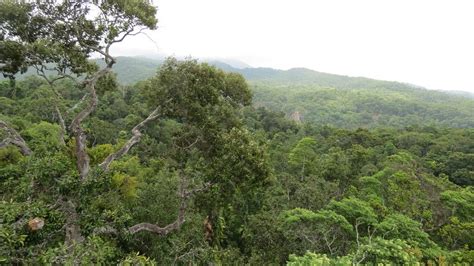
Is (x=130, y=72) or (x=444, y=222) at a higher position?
(x=444, y=222)

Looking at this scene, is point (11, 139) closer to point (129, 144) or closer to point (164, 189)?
point (129, 144)

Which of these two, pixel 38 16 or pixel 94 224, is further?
pixel 38 16

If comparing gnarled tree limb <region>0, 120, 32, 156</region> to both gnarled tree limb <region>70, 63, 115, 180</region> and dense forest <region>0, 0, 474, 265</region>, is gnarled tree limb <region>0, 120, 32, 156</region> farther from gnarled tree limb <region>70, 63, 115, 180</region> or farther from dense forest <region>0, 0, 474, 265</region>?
gnarled tree limb <region>70, 63, 115, 180</region>

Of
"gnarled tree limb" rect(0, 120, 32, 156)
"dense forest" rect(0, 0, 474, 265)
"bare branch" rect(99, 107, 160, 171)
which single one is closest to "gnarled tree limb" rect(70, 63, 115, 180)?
"dense forest" rect(0, 0, 474, 265)

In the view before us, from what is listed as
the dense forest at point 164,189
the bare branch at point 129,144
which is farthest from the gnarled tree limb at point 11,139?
the bare branch at point 129,144

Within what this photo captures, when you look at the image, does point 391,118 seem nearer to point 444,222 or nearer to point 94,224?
point 444,222

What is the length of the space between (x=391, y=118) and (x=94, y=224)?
94.4 metres

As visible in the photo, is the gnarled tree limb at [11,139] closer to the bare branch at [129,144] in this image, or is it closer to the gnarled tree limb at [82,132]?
the gnarled tree limb at [82,132]

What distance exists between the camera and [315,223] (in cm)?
1201

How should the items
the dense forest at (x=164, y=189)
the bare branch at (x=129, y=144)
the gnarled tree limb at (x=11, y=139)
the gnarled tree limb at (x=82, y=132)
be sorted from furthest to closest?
the bare branch at (x=129, y=144)
the gnarled tree limb at (x=82, y=132)
the gnarled tree limb at (x=11, y=139)
the dense forest at (x=164, y=189)

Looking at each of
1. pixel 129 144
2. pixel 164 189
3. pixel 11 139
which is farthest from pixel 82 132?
pixel 164 189

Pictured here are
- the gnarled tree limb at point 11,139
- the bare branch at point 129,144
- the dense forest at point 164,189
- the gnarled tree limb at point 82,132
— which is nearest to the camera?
the dense forest at point 164,189

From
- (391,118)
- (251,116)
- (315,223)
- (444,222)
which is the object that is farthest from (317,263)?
(391,118)

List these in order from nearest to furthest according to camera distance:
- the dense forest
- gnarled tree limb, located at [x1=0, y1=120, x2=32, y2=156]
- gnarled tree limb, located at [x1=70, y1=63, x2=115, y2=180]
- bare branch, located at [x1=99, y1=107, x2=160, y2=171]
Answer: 1. the dense forest
2. gnarled tree limb, located at [x1=0, y1=120, x2=32, y2=156]
3. gnarled tree limb, located at [x1=70, y1=63, x2=115, y2=180]
4. bare branch, located at [x1=99, y1=107, x2=160, y2=171]
